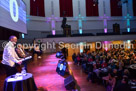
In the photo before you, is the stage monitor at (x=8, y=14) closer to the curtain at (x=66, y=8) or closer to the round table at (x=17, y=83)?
the round table at (x=17, y=83)

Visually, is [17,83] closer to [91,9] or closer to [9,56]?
[9,56]

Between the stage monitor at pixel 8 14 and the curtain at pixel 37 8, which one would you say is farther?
the curtain at pixel 37 8

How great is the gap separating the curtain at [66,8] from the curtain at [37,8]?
11.0 feet

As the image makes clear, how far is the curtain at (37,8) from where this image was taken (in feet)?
67.1

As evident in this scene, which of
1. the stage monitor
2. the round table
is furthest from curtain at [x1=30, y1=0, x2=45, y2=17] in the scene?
the round table

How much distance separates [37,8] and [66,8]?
5.20 m

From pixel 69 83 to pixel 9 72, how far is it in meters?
1.44

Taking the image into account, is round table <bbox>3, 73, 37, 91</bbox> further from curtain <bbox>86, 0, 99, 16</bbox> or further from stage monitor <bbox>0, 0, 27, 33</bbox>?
curtain <bbox>86, 0, 99, 16</bbox>

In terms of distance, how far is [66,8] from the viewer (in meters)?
23.1

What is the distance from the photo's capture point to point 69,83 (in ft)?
10.6

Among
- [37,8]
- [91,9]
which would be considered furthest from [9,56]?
[91,9]

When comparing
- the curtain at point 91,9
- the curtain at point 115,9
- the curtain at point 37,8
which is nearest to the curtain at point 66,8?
the curtain at point 91,9

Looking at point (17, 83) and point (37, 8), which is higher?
point (37, 8)

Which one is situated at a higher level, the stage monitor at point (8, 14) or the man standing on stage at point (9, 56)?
the stage monitor at point (8, 14)
